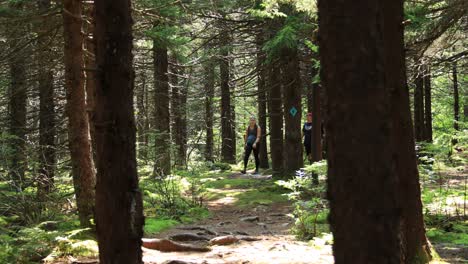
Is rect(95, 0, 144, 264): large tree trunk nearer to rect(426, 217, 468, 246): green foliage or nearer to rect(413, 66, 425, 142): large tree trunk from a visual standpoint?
rect(426, 217, 468, 246): green foliage

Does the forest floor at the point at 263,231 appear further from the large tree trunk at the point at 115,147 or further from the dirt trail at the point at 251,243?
the large tree trunk at the point at 115,147

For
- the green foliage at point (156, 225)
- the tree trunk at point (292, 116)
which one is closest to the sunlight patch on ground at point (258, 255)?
the green foliage at point (156, 225)

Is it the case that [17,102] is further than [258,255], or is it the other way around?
[17,102]

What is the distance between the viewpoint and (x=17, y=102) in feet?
49.8

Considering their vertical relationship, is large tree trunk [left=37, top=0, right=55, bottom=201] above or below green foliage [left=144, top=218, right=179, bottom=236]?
above

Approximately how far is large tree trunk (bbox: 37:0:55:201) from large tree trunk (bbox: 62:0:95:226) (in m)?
1.74

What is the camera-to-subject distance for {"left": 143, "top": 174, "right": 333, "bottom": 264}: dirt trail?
6023 mm

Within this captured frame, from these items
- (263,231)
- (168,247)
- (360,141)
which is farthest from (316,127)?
(360,141)

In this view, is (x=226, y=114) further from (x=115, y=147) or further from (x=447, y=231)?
(x=115, y=147)

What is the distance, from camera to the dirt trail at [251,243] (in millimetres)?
6023

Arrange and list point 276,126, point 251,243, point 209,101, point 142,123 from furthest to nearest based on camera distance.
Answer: point 209,101
point 142,123
point 276,126
point 251,243

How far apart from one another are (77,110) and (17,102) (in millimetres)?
8991

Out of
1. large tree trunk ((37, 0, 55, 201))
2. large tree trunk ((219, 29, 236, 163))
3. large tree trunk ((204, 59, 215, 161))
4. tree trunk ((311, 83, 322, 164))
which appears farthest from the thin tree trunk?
large tree trunk ((204, 59, 215, 161))

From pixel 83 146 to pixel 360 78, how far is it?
5.93m
